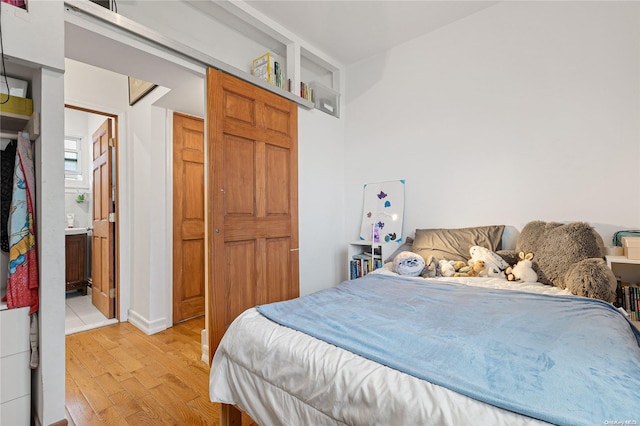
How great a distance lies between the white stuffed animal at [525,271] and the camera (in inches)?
77.3

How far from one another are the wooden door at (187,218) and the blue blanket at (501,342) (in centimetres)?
193

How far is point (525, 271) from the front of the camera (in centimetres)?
197

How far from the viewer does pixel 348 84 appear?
11.6 feet

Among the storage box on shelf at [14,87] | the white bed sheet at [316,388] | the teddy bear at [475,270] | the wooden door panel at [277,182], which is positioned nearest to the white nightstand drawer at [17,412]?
the white bed sheet at [316,388]

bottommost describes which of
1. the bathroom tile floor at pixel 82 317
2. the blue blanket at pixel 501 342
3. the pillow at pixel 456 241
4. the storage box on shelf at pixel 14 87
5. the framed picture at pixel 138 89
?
the bathroom tile floor at pixel 82 317

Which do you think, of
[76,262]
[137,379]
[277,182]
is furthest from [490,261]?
[76,262]

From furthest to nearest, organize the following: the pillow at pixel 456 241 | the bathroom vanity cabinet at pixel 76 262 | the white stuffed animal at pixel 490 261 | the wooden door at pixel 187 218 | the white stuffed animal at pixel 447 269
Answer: the bathroom vanity cabinet at pixel 76 262 → the wooden door at pixel 187 218 → the pillow at pixel 456 241 → the white stuffed animal at pixel 447 269 → the white stuffed animal at pixel 490 261

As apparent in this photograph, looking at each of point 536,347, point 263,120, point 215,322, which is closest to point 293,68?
point 263,120

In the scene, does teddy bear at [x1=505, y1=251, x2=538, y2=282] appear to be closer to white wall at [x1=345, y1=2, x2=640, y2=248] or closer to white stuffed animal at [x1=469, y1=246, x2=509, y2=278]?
white stuffed animal at [x1=469, y1=246, x2=509, y2=278]

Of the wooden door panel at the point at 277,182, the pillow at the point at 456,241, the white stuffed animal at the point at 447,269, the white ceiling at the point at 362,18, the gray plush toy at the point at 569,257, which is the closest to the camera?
the gray plush toy at the point at 569,257

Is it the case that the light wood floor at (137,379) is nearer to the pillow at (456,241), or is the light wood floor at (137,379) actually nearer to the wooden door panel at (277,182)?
the wooden door panel at (277,182)

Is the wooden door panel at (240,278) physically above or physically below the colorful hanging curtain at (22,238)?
below

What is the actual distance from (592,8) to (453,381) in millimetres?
2858

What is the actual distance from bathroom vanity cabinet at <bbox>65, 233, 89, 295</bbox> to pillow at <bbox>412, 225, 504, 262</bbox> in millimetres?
4144
